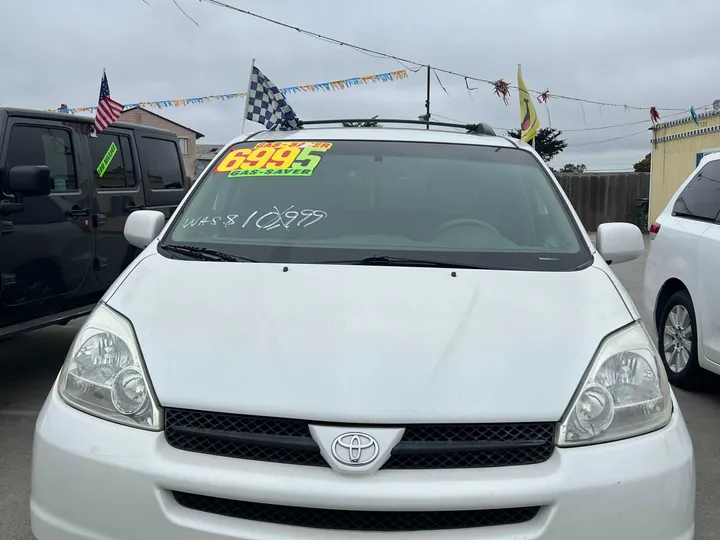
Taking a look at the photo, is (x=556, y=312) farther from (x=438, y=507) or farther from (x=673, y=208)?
(x=673, y=208)

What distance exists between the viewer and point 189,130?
50.2 m

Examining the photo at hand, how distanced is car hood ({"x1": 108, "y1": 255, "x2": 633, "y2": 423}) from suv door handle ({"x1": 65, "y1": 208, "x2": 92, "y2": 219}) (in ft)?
9.66

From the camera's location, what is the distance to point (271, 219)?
293 centimetres

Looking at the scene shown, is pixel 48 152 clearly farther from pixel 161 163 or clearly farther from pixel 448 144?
pixel 448 144

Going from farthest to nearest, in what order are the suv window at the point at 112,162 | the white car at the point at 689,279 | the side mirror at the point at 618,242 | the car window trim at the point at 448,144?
the suv window at the point at 112,162, the white car at the point at 689,279, the side mirror at the point at 618,242, the car window trim at the point at 448,144

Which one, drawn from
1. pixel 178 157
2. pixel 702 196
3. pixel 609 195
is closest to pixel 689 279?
pixel 702 196

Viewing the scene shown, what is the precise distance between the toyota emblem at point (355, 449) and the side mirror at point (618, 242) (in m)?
1.66

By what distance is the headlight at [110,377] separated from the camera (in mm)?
2000

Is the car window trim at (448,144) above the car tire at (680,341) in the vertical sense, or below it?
above

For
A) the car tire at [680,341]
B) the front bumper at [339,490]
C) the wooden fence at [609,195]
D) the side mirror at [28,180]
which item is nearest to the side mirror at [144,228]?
the front bumper at [339,490]

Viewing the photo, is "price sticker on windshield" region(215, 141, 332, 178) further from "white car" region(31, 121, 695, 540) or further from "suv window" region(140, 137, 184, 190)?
"suv window" region(140, 137, 184, 190)

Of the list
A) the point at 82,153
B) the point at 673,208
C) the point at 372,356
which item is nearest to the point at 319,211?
the point at 372,356

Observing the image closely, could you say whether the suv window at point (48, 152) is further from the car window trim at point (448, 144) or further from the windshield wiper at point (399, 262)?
the windshield wiper at point (399, 262)

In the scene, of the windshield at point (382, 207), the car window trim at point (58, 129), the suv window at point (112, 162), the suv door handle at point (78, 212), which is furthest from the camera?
the suv window at point (112, 162)
